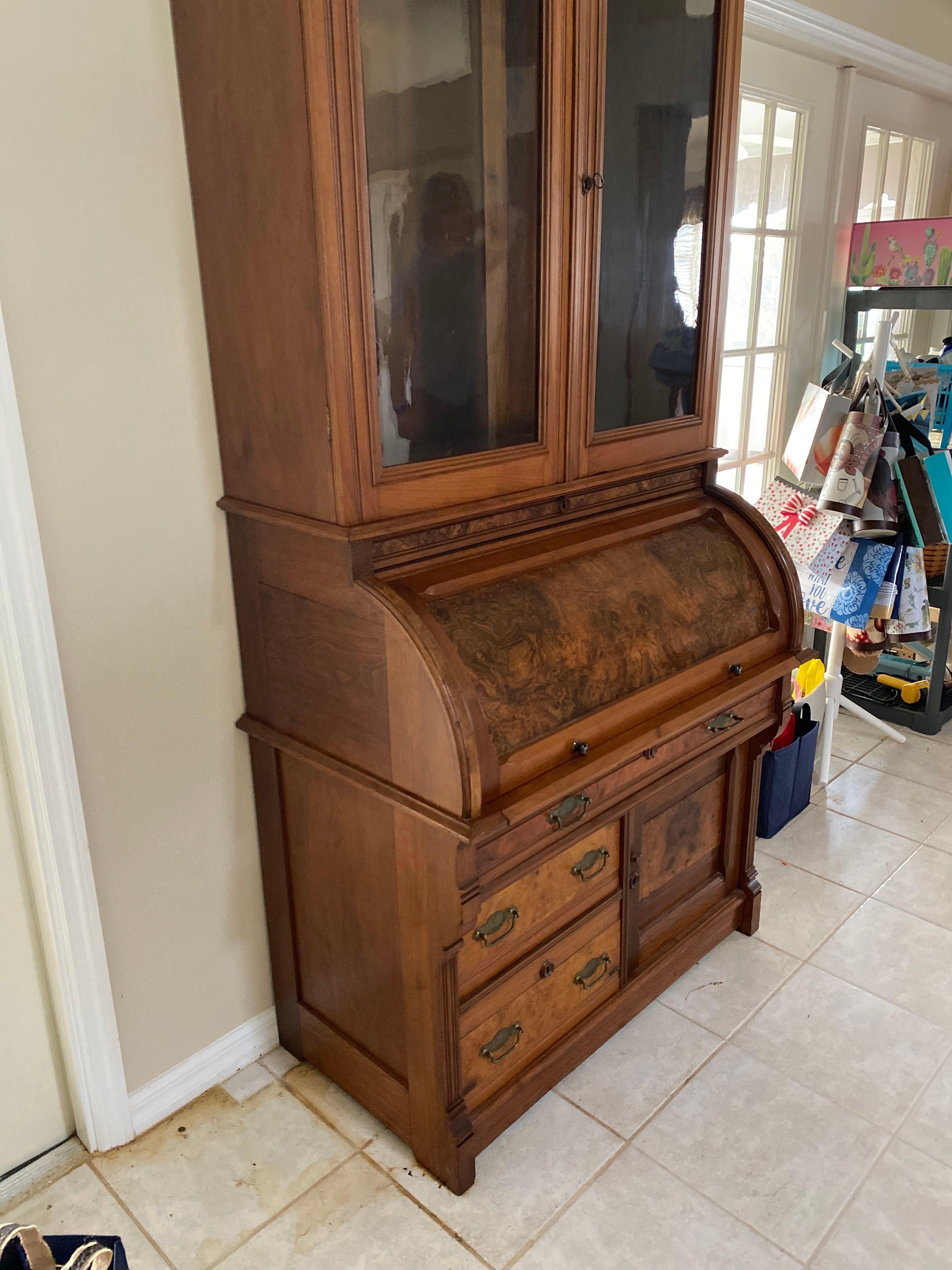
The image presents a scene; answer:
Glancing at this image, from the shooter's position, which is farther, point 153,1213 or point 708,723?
point 708,723

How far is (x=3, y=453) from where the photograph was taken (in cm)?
135

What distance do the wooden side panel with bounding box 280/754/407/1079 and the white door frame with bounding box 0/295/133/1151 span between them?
0.35 meters

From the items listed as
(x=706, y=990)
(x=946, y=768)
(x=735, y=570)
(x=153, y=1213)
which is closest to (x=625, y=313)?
(x=735, y=570)

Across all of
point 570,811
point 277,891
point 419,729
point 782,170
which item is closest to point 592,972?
point 570,811

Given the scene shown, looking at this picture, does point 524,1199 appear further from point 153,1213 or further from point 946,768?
point 946,768

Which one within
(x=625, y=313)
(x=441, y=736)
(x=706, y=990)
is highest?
(x=625, y=313)

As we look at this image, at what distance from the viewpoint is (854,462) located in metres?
2.63

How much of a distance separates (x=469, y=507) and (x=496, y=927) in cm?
70

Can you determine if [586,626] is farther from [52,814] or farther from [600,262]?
[52,814]

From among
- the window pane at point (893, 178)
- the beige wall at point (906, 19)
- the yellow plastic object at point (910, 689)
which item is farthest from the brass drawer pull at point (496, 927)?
the window pane at point (893, 178)

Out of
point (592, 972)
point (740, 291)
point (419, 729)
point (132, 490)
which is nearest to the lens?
point (419, 729)

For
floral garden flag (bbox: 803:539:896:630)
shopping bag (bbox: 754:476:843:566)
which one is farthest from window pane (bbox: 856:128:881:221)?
floral garden flag (bbox: 803:539:896:630)

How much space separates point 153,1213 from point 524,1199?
2.07ft

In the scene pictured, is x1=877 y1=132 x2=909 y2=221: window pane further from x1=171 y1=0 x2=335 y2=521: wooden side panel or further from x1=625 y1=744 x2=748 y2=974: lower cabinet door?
x1=171 y1=0 x2=335 y2=521: wooden side panel
